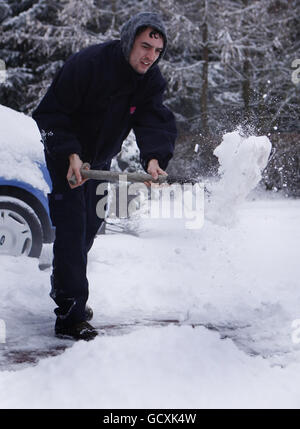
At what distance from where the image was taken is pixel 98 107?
2.86m

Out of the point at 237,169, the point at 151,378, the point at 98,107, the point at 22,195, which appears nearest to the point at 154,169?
the point at 98,107

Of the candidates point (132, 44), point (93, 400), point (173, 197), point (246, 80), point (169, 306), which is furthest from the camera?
point (246, 80)

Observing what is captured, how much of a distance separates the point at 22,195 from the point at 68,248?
4.26 feet

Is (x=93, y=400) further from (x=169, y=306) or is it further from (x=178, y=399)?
(x=169, y=306)

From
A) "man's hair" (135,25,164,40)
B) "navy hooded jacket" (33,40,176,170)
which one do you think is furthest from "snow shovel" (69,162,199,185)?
"man's hair" (135,25,164,40)

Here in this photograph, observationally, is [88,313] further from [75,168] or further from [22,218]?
[22,218]

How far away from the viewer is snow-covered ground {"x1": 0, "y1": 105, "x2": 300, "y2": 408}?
2107mm

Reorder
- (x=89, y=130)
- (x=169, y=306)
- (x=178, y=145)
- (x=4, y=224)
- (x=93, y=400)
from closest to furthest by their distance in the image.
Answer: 1. (x=93, y=400)
2. (x=89, y=130)
3. (x=169, y=306)
4. (x=4, y=224)
5. (x=178, y=145)

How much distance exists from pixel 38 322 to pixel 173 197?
23.2 ft

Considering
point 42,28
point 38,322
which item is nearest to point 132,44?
point 38,322

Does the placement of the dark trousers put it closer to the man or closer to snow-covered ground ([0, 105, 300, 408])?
the man

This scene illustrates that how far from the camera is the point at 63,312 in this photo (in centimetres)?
288

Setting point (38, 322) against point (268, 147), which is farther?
point (268, 147)

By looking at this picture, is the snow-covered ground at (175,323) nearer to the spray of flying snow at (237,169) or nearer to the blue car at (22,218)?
the spray of flying snow at (237,169)
